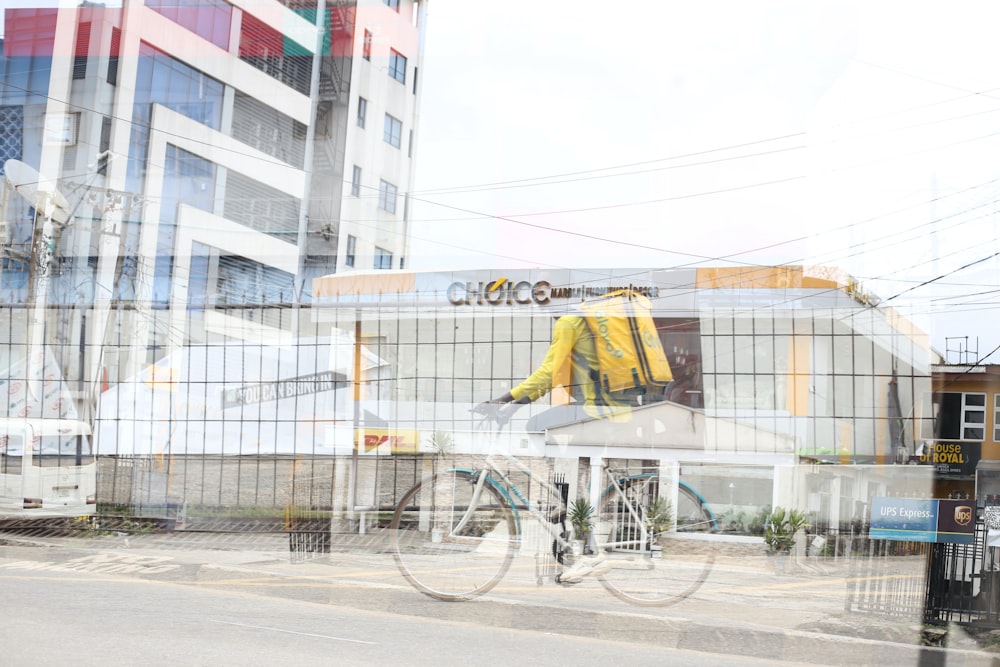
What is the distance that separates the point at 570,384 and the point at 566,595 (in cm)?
63

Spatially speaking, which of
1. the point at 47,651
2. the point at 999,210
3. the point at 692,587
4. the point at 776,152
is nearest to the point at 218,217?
the point at 47,651

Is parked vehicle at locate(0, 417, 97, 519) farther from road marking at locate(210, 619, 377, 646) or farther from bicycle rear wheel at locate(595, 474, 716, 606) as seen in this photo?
bicycle rear wheel at locate(595, 474, 716, 606)

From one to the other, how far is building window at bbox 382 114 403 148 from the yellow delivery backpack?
65cm

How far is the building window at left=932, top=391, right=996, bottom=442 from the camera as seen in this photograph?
2.15 metres

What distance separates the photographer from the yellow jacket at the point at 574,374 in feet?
7.11

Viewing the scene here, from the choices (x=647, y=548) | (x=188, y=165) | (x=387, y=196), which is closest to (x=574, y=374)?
(x=647, y=548)

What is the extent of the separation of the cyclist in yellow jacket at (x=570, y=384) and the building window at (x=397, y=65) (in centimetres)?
76

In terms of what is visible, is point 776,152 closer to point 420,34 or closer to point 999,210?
point 999,210

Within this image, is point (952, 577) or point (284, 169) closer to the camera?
point (952, 577)

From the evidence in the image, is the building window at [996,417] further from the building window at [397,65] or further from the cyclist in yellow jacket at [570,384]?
the building window at [397,65]

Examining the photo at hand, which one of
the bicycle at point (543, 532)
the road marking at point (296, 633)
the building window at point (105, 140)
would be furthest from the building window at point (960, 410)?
the building window at point (105, 140)

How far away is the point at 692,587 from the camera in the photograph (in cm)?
240

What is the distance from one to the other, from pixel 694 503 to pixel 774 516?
0.22 meters

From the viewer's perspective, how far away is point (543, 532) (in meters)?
2.40
